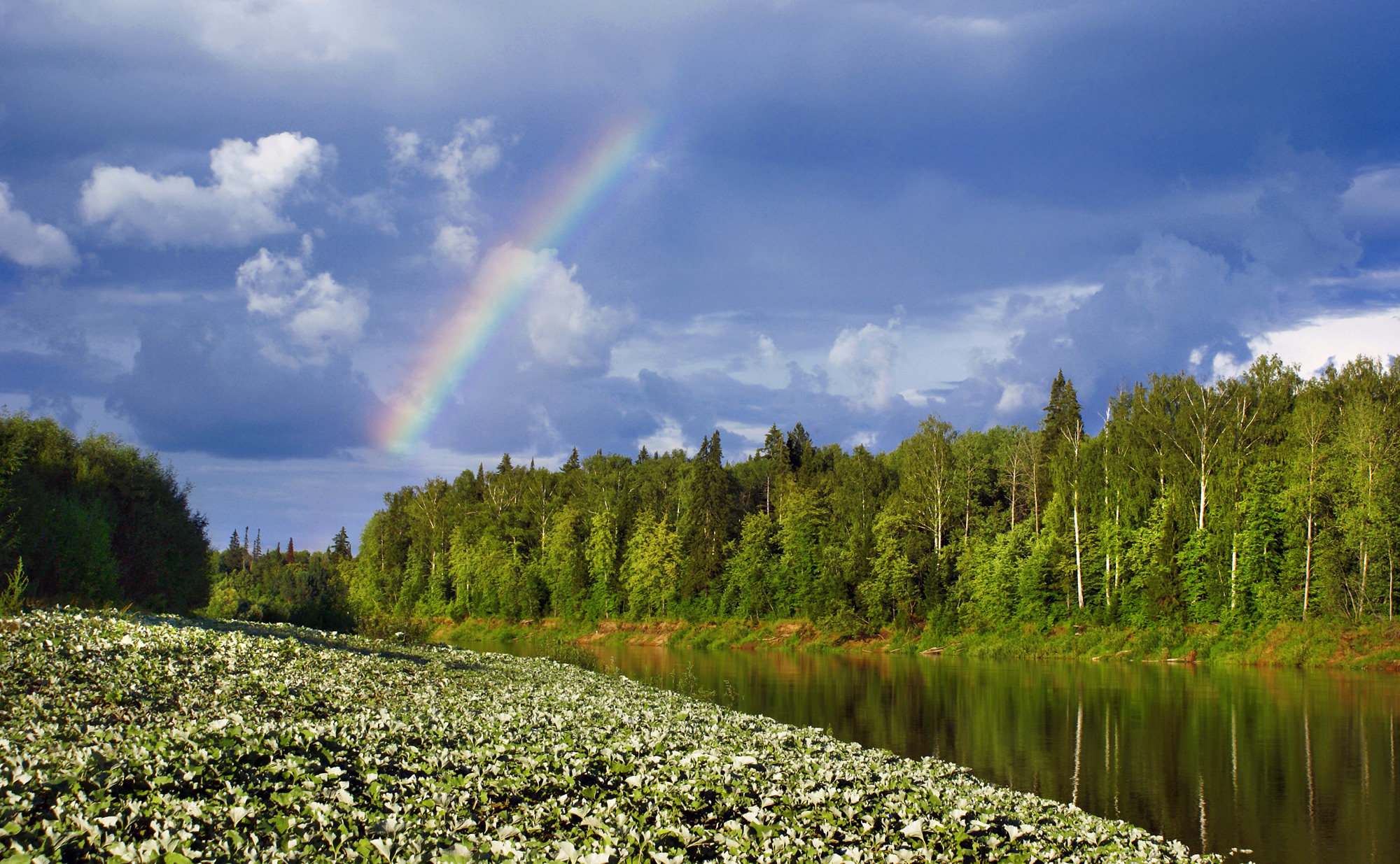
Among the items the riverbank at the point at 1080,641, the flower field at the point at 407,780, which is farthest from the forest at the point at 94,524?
the riverbank at the point at 1080,641

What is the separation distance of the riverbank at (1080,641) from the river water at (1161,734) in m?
2.95

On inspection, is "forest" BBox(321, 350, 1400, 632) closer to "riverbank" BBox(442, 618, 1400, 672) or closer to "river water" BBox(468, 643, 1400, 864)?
"riverbank" BBox(442, 618, 1400, 672)

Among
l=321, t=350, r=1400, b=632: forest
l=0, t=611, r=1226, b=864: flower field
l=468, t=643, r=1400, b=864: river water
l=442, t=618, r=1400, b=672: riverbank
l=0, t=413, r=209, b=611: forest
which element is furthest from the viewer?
l=321, t=350, r=1400, b=632: forest

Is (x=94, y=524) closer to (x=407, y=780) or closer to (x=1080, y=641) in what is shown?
(x=407, y=780)

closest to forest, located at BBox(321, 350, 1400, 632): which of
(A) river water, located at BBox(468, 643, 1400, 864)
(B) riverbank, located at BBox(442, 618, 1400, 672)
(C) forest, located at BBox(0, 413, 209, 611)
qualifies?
(B) riverbank, located at BBox(442, 618, 1400, 672)

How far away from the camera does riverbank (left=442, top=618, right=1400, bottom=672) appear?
51.4 meters

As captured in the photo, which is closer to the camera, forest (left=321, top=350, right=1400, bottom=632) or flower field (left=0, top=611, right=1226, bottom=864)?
flower field (left=0, top=611, right=1226, bottom=864)

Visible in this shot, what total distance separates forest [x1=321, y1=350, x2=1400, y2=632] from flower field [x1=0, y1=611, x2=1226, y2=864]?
34.4 m

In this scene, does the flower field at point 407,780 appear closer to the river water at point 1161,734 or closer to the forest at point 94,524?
the river water at point 1161,734

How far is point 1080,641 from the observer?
6234cm

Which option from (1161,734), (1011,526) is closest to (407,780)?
(1161,734)

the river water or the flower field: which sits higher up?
the flower field

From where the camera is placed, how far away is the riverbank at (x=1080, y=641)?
5141cm

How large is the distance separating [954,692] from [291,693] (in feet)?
106
